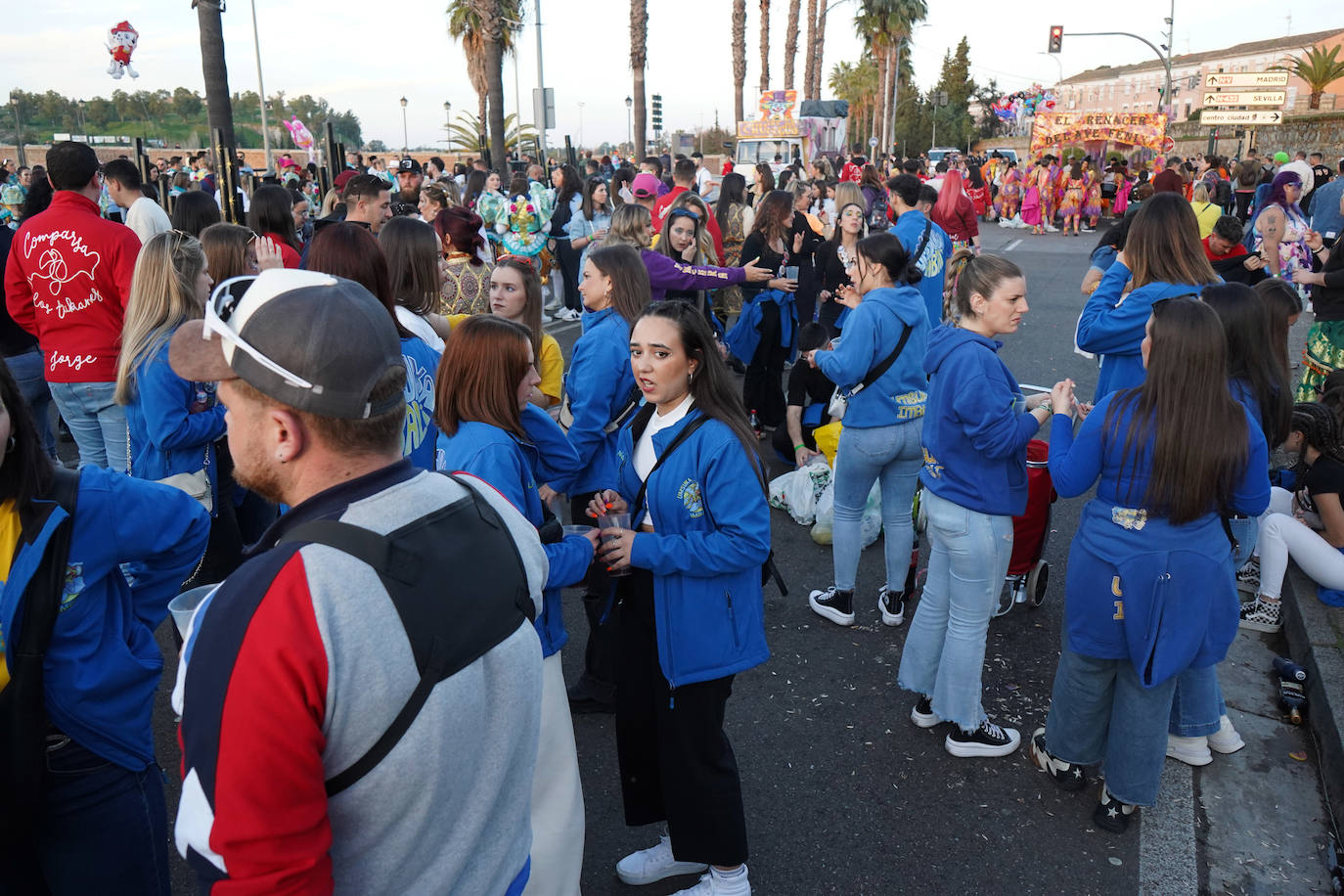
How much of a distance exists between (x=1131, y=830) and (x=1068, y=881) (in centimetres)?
42

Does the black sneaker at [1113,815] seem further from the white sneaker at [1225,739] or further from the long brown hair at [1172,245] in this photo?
the long brown hair at [1172,245]

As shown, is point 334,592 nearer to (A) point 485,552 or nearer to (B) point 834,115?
(A) point 485,552

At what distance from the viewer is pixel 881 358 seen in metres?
4.23

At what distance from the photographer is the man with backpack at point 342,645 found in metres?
1.11

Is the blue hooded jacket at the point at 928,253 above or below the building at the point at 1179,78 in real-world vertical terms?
below

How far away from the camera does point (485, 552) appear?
134cm

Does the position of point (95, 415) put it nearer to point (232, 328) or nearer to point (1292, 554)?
point (232, 328)

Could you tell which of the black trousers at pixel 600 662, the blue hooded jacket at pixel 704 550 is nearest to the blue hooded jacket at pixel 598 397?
the black trousers at pixel 600 662

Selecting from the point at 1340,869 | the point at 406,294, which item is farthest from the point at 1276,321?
the point at 406,294

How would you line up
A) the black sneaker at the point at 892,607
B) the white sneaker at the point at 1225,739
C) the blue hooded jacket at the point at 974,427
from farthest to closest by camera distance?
1. the black sneaker at the point at 892,607
2. the white sneaker at the point at 1225,739
3. the blue hooded jacket at the point at 974,427

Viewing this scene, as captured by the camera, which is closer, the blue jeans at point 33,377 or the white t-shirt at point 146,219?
the blue jeans at point 33,377

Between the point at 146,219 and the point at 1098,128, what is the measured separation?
32.7 meters

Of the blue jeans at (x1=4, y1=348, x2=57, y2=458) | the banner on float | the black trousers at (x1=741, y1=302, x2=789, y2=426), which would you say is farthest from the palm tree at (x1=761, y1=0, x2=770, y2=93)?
the blue jeans at (x1=4, y1=348, x2=57, y2=458)

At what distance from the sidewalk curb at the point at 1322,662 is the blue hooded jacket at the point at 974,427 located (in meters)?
1.47
